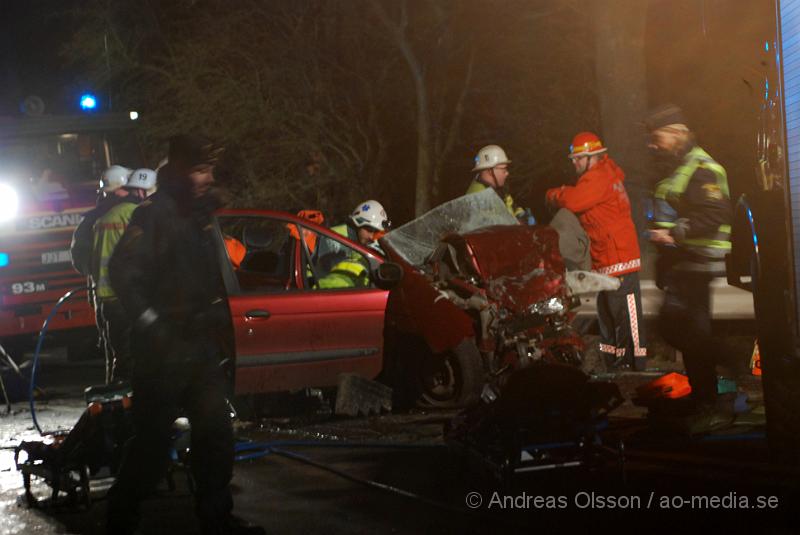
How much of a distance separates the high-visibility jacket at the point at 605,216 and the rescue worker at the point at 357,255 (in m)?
1.52

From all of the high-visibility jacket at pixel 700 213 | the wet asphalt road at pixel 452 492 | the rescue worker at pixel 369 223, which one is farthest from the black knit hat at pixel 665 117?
the rescue worker at pixel 369 223

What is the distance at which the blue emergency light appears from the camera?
16.7 meters

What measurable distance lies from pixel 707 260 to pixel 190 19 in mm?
17598

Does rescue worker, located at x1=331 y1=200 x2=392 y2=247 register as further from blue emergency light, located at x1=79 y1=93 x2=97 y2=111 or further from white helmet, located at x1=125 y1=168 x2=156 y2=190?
blue emergency light, located at x1=79 y1=93 x2=97 y2=111

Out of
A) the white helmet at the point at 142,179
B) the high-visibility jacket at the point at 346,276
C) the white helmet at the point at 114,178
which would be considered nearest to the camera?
the high-visibility jacket at the point at 346,276

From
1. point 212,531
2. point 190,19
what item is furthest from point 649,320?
point 190,19

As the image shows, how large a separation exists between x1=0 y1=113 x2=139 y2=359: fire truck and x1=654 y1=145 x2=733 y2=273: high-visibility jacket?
28.2ft

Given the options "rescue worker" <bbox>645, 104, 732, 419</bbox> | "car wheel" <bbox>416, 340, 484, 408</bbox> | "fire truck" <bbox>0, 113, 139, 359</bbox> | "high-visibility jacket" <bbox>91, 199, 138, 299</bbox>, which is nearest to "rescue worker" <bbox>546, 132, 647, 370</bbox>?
"car wheel" <bbox>416, 340, 484, 408</bbox>

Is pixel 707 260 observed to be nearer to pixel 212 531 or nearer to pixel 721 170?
pixel 721 170

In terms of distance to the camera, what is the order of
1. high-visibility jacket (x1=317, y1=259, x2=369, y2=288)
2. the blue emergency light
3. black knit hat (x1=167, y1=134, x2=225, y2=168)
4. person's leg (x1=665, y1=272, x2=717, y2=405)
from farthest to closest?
the blue emergency light
high-visibility jacket (x1=317, y1=259, x2=369, y2=288)
person's leg (x1=665, y1=272, x2=717, y2=405)
black knit hat (x1=167, y1=134, x2=225, y2=168)

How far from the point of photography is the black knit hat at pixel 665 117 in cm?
805

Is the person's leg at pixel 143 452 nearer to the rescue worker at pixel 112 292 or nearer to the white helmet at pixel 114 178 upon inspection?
the rescue worker at pixel 112 292

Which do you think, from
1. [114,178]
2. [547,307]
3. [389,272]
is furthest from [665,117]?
[114,178]

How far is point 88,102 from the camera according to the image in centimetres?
1672
